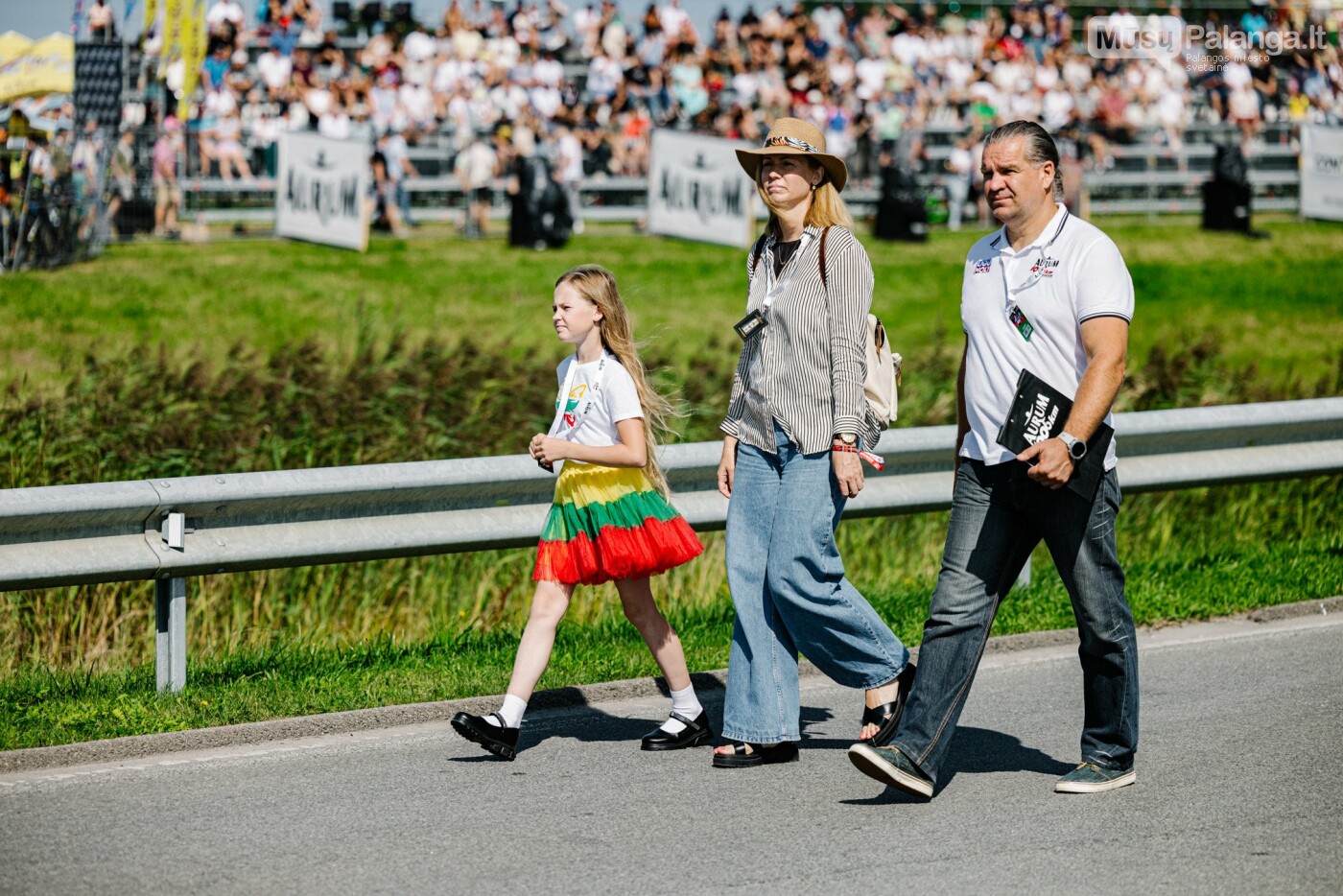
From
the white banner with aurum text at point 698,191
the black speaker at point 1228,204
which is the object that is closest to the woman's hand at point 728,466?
the white banner with aurum text at point 698,191

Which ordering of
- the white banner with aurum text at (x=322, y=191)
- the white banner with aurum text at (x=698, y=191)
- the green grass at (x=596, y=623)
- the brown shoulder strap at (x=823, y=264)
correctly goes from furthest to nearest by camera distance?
the white banner with aurum text at (x=698, y=191) → the white banner with aurum text at (x=322, y=191) → the green grass at (x=596, y=623) → the brown shoulder strap at (x=823, y=264)

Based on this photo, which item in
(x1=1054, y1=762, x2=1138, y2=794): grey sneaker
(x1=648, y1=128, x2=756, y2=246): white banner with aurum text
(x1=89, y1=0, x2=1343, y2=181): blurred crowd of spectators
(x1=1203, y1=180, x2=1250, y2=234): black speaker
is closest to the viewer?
(x1=1054, y1=762, x2=1138, y2=794): grey sneaker

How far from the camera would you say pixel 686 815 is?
498cm

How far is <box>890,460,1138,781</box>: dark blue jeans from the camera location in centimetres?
501

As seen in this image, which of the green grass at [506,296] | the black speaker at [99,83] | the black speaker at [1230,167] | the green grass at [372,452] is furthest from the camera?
the black speaker at [1230,167]

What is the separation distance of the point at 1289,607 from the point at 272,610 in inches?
187

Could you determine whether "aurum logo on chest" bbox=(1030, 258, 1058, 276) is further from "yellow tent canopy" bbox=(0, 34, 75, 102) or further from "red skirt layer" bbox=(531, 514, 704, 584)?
"yellow tent canopy" bbox=(0, 34, 75, 102)

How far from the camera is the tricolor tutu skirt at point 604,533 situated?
5.59m

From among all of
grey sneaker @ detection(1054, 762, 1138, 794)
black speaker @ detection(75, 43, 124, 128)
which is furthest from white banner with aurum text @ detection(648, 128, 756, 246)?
grey sneaker @ detection(1054, 762, 1138, 794)

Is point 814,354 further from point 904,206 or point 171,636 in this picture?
point 904,206

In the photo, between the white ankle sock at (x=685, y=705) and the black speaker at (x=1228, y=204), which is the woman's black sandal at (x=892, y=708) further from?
the black speaker at (x=1228, y=204)

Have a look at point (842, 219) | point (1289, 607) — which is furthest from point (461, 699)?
point (1289, 607)

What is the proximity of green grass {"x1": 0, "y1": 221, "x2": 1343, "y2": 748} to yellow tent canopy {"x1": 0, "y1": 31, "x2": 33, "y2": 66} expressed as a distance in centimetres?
237

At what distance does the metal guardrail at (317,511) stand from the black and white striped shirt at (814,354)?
144cm
